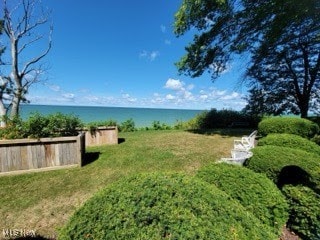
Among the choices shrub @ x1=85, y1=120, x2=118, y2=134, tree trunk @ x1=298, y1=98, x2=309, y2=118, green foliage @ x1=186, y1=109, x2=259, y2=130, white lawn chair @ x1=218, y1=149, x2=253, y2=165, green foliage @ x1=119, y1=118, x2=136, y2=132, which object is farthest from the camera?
green foliage @ x1=186, y1=109, x2=259, y2=130

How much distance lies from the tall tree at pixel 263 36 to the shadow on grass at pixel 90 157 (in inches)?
319

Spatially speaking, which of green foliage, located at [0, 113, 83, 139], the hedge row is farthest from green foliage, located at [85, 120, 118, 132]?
the hedge row

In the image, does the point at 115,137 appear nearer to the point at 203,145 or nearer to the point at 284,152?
the point at 203,145

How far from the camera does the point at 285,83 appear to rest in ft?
61.3

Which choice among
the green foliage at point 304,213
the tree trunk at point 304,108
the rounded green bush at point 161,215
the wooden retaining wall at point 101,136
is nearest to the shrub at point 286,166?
the green foliage at point 304,213

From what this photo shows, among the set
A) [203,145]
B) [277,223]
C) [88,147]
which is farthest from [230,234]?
[88,147]

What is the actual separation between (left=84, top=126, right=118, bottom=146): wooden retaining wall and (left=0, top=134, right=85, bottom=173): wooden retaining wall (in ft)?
11.2

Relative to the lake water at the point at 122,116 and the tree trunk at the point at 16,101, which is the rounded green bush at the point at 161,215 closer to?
the lake water at the point at 122,116

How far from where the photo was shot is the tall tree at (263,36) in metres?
11.4

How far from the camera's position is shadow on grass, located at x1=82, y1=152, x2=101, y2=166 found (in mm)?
7820

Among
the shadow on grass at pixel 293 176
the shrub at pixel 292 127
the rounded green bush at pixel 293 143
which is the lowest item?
the shadow on grass at pixel 293 176

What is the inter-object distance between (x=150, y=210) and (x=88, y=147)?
360 inches

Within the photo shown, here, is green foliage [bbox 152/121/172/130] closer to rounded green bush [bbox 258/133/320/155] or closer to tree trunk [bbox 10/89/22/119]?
tree trunk [bbox 10/89/22/119]

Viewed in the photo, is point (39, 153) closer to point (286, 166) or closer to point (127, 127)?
point (286, 166)
